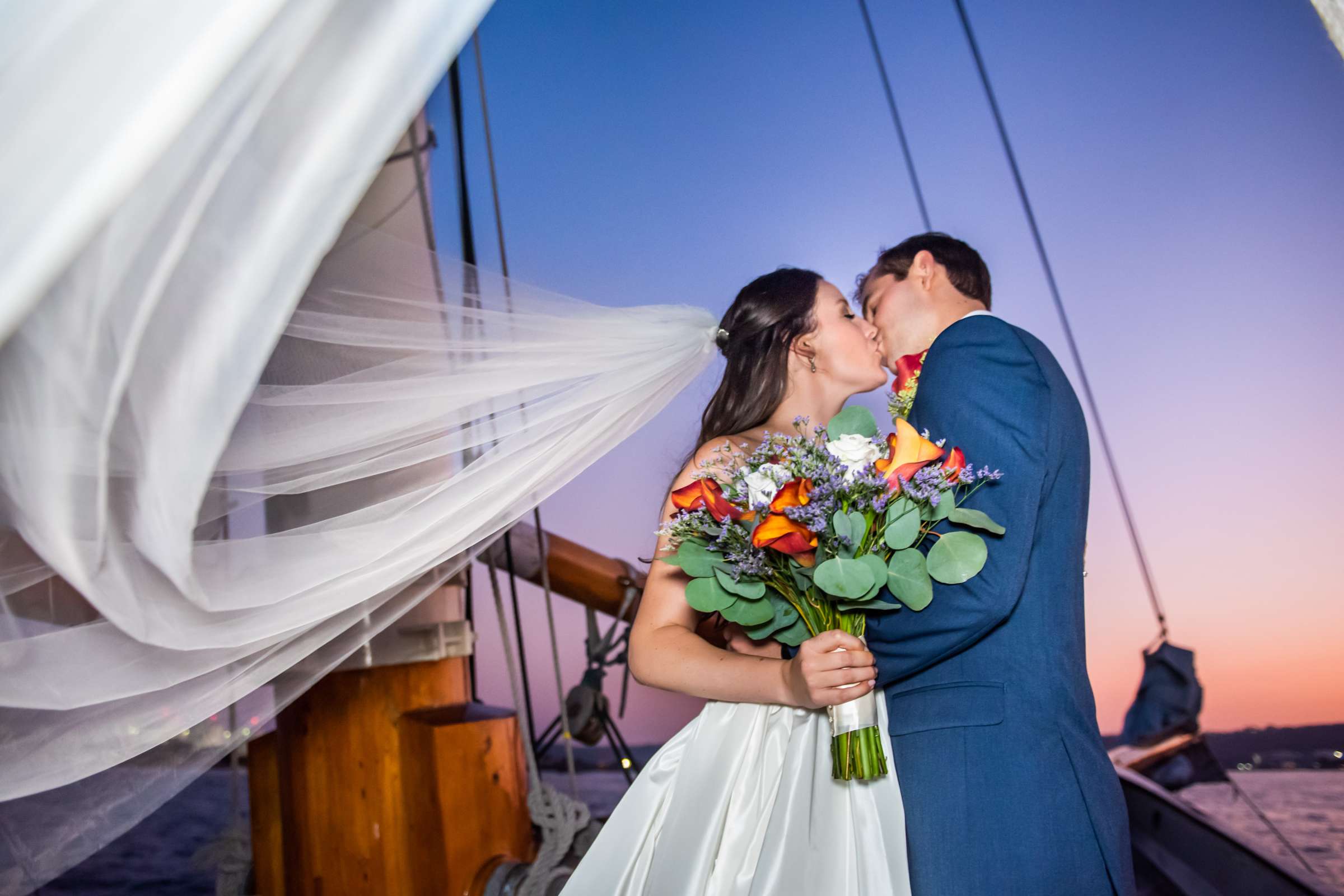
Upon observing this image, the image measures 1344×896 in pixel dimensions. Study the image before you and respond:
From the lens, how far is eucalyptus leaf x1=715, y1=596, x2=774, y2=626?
112 cm

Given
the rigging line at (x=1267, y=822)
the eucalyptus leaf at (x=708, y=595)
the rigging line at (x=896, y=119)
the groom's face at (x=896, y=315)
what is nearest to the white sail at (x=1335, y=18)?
the groom's face at (x=896, y=315)

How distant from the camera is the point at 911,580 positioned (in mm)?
1019

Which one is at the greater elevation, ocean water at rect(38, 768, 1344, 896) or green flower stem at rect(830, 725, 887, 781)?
green flower stem at rect(830, 725, 887, 781)

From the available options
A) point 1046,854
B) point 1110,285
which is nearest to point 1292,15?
point 1110,285

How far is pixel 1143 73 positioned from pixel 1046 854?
295cm

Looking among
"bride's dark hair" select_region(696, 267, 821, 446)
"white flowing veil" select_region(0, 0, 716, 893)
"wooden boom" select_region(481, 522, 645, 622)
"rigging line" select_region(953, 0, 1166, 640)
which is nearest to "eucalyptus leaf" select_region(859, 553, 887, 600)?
"white flowing veil" select_region(0, 0, 716, 893)

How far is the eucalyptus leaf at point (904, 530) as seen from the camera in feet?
3.34

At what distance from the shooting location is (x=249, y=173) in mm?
625

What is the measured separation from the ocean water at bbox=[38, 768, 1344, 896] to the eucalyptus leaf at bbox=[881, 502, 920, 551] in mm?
1693

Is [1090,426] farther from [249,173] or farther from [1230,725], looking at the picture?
[249,173]

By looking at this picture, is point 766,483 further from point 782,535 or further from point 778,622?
point 778,622

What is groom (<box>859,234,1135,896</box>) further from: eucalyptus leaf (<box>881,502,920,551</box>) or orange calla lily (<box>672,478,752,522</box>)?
orange calla lily (<box>672,478,752,522</box>)

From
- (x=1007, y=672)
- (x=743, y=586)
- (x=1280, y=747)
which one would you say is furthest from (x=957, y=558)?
(x=1280, y=747)

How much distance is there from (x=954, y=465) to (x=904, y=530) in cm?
9
